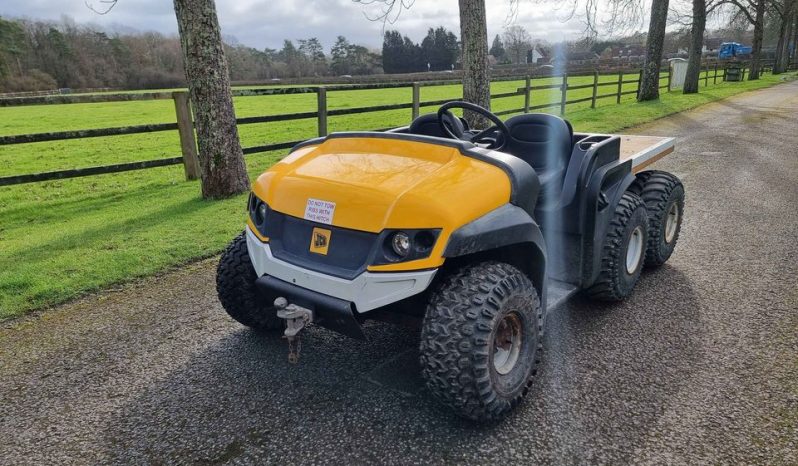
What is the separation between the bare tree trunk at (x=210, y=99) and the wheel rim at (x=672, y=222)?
457 cm

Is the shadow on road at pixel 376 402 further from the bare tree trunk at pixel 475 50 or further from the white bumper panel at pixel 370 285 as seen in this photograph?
the bare tree trunk at pixel 475 50

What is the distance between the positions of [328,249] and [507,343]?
3.01 feet

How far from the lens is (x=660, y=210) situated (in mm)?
3912

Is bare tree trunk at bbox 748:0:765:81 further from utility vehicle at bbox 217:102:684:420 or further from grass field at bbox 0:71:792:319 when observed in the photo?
utility vehicle at bbox 217:102:684:420

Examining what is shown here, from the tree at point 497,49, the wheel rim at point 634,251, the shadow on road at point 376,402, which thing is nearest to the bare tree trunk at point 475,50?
the wheel rim at point 634,251

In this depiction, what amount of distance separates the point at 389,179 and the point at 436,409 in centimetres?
106

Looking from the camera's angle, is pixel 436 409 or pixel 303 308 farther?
pixel 436 409

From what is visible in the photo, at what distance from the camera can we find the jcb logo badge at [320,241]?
2.32 m

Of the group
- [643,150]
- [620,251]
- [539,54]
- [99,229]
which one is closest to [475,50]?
[643,150]

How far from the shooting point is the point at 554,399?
2.55 meters

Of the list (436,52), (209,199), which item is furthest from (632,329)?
(436,52)

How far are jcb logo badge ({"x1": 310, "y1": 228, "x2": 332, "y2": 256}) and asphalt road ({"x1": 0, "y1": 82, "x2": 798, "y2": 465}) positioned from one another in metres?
0.74

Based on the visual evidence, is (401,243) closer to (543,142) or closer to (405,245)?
(405,245)

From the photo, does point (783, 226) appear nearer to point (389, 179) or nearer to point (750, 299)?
point (750, 299)
